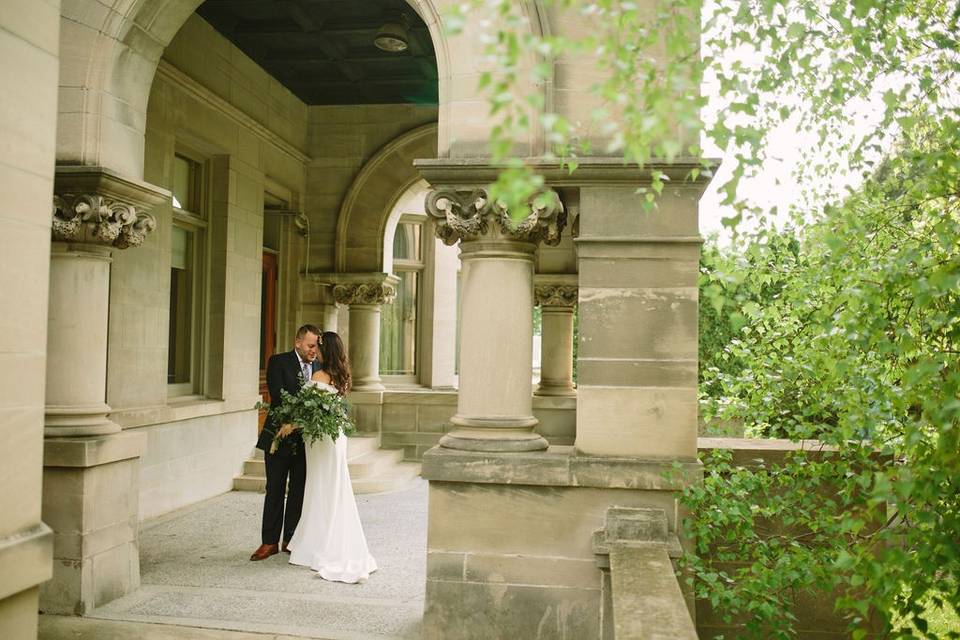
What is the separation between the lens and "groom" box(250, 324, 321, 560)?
259 inches

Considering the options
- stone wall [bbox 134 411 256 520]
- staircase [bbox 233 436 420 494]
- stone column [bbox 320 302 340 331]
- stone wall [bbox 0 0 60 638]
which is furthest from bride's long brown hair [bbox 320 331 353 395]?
stone column [bbox 320 302 340 331]

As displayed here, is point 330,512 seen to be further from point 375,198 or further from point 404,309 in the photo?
point 404,309

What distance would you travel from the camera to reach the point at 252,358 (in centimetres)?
1031

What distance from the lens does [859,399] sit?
3865mm

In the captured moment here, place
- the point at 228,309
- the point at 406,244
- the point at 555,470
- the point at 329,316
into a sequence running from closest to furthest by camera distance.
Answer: the point at 555,470, the point at 228,309, the point at 329,316, the point at 406,244

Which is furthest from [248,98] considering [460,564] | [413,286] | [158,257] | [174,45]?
[460,564]

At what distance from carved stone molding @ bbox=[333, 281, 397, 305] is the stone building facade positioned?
5.79 ft

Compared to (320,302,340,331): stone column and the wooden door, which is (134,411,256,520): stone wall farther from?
(320,302,340,331): stone column

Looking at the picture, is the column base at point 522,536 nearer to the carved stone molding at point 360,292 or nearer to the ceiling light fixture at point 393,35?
the ceiling light fixture at point 393,35

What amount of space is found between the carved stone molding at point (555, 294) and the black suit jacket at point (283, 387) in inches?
231

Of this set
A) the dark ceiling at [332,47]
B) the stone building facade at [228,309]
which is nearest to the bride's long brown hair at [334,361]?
the stone building facade at [228,309]

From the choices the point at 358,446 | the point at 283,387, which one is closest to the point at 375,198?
Answer: the point at 358,446

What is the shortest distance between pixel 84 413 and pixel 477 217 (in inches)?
110

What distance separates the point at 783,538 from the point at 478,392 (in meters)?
1.83
